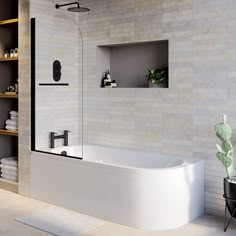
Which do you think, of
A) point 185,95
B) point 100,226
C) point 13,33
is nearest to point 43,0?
point 13,33

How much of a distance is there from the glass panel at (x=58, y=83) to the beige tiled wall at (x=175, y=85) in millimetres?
173

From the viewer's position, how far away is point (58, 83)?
194 inches

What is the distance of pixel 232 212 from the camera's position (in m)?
3.50

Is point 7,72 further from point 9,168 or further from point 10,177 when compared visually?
point 10,177

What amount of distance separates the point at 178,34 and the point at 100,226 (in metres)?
2.25

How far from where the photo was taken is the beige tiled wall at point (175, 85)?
386 centimetres

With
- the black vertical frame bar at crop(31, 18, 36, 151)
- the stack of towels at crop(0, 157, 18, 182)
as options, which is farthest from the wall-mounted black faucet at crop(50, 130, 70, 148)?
the stack of towels at crop(0, 157, 18, 182)

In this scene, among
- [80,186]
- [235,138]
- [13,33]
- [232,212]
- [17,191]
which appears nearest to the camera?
[232,212]

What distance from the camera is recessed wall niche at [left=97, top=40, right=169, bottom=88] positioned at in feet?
15.2

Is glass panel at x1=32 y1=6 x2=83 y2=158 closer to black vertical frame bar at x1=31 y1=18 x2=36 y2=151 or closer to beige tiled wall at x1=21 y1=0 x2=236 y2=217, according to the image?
black vertical frame bar at x1=31 y1=18 x2=36 y2=151

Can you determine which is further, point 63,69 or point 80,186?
point 63,69

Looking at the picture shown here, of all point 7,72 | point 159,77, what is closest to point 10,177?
point 7,72

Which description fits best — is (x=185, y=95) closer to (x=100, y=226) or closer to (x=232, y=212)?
(x=232, y=212)

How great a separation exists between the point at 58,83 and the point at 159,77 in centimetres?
140
